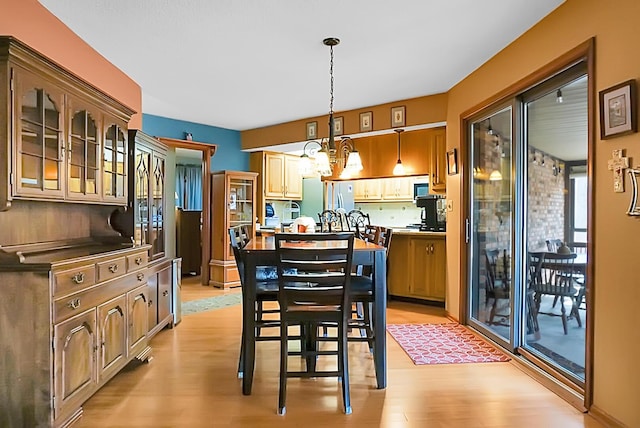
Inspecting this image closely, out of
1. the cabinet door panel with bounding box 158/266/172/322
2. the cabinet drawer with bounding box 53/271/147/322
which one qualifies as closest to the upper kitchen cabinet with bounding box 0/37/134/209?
the cabinet drawer with bounding box 53/271/147/322

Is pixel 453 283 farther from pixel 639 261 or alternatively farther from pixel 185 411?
pixel 185 411

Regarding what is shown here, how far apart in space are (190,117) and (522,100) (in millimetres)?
4398

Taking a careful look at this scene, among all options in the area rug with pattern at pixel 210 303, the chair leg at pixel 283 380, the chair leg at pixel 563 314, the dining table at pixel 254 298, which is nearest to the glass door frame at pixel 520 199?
the chair leg at pixel 563 314

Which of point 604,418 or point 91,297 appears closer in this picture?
point 604,418

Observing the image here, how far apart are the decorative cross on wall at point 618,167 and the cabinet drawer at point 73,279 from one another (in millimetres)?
2908

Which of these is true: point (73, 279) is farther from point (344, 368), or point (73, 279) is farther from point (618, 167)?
point (618, 167)

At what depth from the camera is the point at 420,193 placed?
6324 millimetres

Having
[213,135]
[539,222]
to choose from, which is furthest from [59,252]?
[213,135]

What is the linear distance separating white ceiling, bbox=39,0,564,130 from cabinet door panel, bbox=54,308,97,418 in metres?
1.99

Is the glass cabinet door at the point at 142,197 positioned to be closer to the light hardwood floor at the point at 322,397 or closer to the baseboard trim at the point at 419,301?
the light hardwood floor at the point at 322,397

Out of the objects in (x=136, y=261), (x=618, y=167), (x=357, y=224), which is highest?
(x=618, y=167)

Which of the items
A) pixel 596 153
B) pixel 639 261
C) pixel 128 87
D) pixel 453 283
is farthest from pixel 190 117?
pixel 639 261

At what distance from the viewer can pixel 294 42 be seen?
334 centimetres

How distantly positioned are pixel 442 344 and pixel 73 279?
291cm
